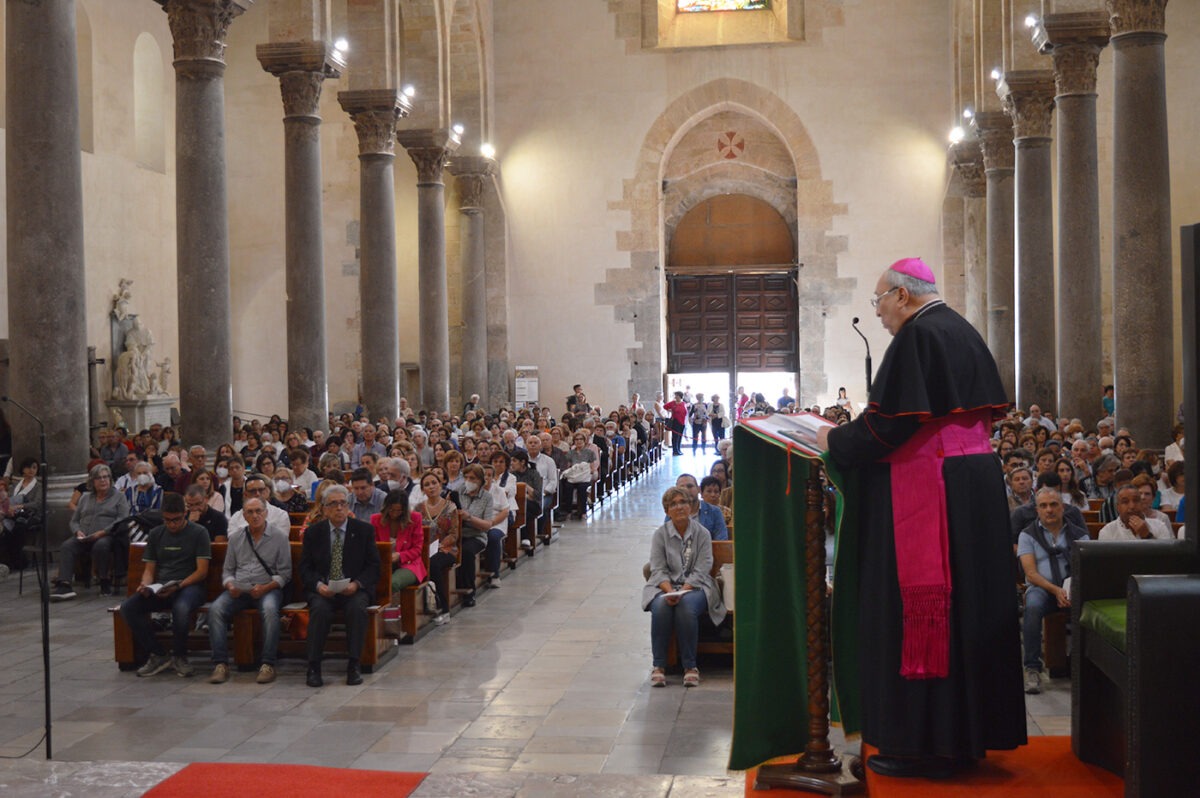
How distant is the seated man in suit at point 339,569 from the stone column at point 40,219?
4455mm

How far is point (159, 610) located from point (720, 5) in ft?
82.7

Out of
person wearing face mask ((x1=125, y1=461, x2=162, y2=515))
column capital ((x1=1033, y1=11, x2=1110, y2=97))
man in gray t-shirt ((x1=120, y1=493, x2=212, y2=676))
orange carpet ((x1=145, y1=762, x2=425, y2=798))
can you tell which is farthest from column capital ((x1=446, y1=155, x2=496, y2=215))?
orange carpet ((x1=145, y1=762, x2=425, y2=798))

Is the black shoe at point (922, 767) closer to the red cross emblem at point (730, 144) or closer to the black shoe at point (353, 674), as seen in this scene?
the black shoe at point (353, 674)

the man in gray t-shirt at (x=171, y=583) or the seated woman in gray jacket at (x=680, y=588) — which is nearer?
the seated woman in gray jacket at (x=680, y=588)

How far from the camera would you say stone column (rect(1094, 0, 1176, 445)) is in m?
13.8

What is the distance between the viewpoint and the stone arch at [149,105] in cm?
2477

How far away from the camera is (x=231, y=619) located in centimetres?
862

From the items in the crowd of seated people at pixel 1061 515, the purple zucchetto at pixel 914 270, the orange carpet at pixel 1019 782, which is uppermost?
the purple zucchetto at pixel 914 270

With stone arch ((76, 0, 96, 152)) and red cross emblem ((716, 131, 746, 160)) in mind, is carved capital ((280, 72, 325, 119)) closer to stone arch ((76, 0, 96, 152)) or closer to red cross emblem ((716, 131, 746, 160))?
stone arch ((76, 0, 96, 152))

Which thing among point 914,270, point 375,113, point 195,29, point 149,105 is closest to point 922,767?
point 914,270

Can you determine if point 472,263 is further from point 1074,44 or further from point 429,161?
point 1074,44

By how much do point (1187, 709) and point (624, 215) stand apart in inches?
1082

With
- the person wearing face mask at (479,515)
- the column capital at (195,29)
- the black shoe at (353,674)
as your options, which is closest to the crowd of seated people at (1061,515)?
the black shoe at (353,674)

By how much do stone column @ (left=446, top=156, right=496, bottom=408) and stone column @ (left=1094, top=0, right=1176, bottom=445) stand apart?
17679 millimetres
